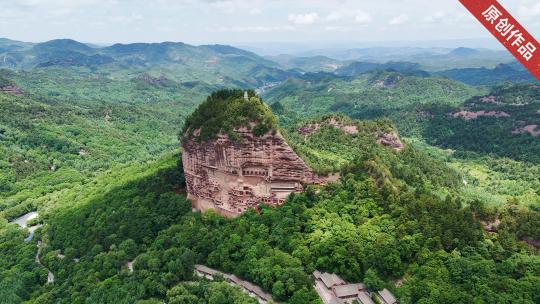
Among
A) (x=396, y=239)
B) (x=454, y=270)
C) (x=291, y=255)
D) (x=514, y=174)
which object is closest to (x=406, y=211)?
(x=396, y=239)

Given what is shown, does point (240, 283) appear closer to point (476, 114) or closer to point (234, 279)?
point (234, 279)

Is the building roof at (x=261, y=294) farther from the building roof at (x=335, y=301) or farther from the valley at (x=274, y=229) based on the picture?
the building roof at (x=335, y=301)

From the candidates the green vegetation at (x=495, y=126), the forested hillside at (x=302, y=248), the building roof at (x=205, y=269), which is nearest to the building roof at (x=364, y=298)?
the forested hillside at (x=302, y=248)

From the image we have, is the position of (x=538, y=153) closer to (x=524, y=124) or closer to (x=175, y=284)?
(x=524, y=124)

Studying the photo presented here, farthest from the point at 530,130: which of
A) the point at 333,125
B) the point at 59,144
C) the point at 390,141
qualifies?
the point at 59,144

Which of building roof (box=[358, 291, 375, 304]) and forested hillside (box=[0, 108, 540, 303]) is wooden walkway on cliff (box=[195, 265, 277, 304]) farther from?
building roof (box=[358, 291, 375, 304])

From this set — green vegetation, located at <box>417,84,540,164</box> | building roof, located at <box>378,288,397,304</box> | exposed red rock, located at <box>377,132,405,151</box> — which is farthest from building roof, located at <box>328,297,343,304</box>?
green vegetation, located at <box>417,84,540,164</box>

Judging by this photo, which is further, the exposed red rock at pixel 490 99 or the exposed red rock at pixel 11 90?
the exposed red rock at pixel 11 90
